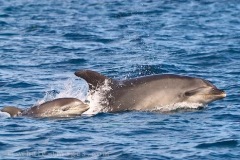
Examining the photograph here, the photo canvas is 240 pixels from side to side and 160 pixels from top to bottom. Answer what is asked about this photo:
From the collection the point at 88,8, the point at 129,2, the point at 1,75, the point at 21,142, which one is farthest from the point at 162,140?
the point at 129,2

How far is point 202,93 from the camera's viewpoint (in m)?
21.0

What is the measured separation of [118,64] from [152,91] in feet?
25.7

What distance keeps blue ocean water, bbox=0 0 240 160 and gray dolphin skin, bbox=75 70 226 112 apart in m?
0.43

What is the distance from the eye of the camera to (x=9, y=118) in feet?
65.4

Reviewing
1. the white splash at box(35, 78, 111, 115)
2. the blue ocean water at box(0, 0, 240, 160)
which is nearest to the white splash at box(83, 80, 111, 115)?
the white splash at box(35, 78, 111, 115)

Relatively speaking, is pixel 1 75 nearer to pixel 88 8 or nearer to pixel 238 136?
pixel 238 136

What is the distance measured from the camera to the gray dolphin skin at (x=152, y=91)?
68.0 feet

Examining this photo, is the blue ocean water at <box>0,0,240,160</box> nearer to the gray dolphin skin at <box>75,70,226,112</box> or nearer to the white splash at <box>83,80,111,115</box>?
the gray dolphin skin at <box>75,70,226,112</box>

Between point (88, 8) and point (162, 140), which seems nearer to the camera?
point (162, 140)

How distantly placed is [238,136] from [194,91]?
3279 mm

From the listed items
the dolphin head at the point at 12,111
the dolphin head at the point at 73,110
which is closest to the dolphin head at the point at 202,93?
the dolphin head at the point at 73,110

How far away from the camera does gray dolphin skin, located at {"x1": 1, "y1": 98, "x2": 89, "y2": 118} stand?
66.4 feet

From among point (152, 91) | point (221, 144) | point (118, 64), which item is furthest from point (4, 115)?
point (118, 64)

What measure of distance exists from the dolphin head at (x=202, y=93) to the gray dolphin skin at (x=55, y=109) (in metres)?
2.63
